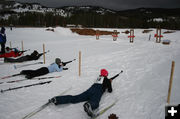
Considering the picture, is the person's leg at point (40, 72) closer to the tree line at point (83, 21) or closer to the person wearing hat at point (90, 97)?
the person wearing hat at point (90, 97)

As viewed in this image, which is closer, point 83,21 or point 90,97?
point 90,97

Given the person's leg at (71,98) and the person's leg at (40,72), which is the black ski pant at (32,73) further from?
the person's leg at (71,98)

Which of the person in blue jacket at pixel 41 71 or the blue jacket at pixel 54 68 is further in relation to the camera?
the blue jacket at pixel 54 68

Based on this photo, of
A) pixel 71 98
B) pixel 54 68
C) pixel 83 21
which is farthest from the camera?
pixel 83 21

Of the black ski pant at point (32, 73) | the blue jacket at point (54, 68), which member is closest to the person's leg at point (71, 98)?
the black ski pant at point (32, 73)

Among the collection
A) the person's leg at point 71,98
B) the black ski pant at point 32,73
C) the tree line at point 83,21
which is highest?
the tree line at point 83,21

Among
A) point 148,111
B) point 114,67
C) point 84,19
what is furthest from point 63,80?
point 84,19

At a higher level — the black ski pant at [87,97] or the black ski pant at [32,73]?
the black ski pant at [32,73]

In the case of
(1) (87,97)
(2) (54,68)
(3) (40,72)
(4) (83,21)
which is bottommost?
(1) (87,97)

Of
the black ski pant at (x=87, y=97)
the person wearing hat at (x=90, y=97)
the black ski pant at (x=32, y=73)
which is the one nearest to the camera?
the person wearing hat at (x=90, y=97)

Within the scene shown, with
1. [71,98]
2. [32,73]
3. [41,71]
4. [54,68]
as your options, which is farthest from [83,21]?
[71,98]

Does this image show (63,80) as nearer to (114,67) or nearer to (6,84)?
(6,84)

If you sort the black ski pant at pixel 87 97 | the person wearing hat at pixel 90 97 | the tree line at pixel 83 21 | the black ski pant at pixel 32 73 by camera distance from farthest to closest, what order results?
the tree line at pixel 83 21, the black ski pant at pixel 32 73, the black ski pant at pixel 87 97, the person wearing hat at pixel 90 97

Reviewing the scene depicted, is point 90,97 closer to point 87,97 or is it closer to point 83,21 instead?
point 87,97
